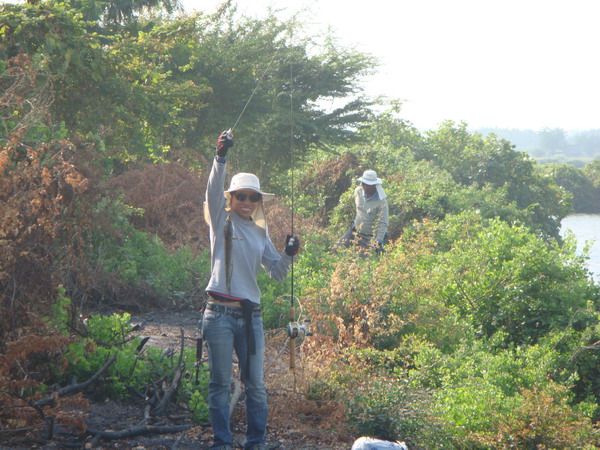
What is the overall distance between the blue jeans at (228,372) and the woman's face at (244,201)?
0.70 meters

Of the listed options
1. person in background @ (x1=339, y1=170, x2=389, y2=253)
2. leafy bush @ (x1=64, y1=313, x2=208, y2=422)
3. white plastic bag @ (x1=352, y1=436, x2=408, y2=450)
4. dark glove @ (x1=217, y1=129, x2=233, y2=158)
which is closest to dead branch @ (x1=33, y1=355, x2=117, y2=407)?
leafy bush @ (x1=64, y1=313, x2=208, y2=422)

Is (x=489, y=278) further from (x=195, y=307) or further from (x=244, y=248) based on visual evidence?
(x=244, y=248)

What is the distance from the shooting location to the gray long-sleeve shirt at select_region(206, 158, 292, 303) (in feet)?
17.9

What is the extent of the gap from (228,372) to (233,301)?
0.48m

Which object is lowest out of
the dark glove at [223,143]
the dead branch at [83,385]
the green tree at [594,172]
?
the dead branch at [83,385]

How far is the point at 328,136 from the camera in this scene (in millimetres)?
22672

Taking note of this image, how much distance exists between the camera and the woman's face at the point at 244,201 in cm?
562

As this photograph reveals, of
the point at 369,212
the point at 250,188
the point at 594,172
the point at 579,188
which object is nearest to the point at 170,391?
the point at 250,188

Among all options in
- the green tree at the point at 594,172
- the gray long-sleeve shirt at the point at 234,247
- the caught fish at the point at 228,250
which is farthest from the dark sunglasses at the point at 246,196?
the green tree at the point at 594,172

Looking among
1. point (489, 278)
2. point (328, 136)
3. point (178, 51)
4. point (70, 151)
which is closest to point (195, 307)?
point (70, 151)

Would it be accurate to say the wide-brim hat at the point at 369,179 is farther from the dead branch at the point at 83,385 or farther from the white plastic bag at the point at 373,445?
the white plastic bag at the point at 373,445

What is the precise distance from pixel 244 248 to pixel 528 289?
6.09 meters

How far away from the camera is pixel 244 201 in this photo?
563 centimetres

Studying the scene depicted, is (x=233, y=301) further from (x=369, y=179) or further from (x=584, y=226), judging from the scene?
(x=584, y=226)
